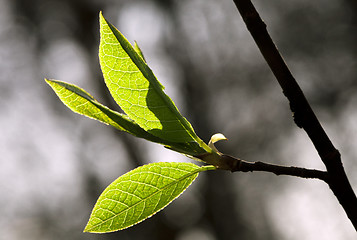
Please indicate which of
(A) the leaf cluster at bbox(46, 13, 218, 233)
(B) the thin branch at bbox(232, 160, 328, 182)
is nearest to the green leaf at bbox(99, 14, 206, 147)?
(A) the leaf cluster at bbox(46, 13, 218, 233)

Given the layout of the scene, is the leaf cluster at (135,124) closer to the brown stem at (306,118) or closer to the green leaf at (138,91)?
the green leaf at (138,91)

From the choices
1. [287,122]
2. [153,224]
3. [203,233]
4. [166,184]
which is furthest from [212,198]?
[166,184]

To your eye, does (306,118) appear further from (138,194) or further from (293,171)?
(138,194)

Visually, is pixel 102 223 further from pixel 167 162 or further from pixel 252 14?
pixel 252 14

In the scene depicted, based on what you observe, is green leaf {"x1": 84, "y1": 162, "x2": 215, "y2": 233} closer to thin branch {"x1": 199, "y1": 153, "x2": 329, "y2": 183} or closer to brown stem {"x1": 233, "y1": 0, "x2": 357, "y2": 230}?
thin branch {"x1": 199, "y1": 153, "x2": 329, "y2": 183}

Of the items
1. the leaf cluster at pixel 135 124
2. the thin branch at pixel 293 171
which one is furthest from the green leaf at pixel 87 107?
the thin branch at pixel 293 171

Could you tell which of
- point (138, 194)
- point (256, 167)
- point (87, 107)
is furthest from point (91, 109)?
point (256, 167)
